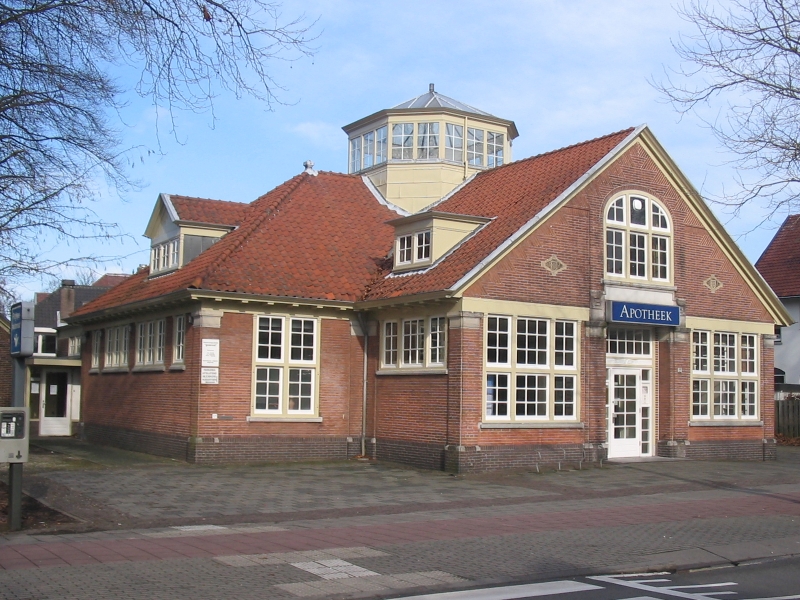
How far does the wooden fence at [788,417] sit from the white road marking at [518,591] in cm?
2712

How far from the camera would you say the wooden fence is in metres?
34.2

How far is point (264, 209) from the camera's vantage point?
84.3ft

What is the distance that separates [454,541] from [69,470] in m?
10.9

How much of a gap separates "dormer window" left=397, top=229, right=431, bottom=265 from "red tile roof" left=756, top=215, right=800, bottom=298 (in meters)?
22.3

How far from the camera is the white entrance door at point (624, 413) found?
2406 centimetres

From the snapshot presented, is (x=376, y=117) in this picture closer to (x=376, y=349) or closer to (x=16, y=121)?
(x=376, y=349)

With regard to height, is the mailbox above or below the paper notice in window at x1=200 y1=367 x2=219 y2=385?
below

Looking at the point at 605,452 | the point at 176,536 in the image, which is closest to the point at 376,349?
the point at 605,452

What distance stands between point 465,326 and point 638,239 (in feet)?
19.4

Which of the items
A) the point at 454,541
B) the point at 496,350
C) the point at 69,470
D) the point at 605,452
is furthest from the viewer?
the point at 605,452

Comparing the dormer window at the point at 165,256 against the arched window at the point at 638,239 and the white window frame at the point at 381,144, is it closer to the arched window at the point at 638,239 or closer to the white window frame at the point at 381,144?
the white window frame at the point at 381,144

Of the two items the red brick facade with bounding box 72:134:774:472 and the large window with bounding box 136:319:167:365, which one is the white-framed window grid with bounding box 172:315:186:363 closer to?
the red brick facade with bounding box 72:134:774:472

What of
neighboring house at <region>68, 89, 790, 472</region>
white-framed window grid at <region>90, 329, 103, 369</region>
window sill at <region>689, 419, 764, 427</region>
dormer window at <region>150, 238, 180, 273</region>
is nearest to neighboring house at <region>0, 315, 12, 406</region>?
white-framed window grid at <region>90, 329, 103, 369</region>

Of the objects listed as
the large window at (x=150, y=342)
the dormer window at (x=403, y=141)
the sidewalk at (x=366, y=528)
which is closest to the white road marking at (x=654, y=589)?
the sidewalk at (x=366, y=528)
